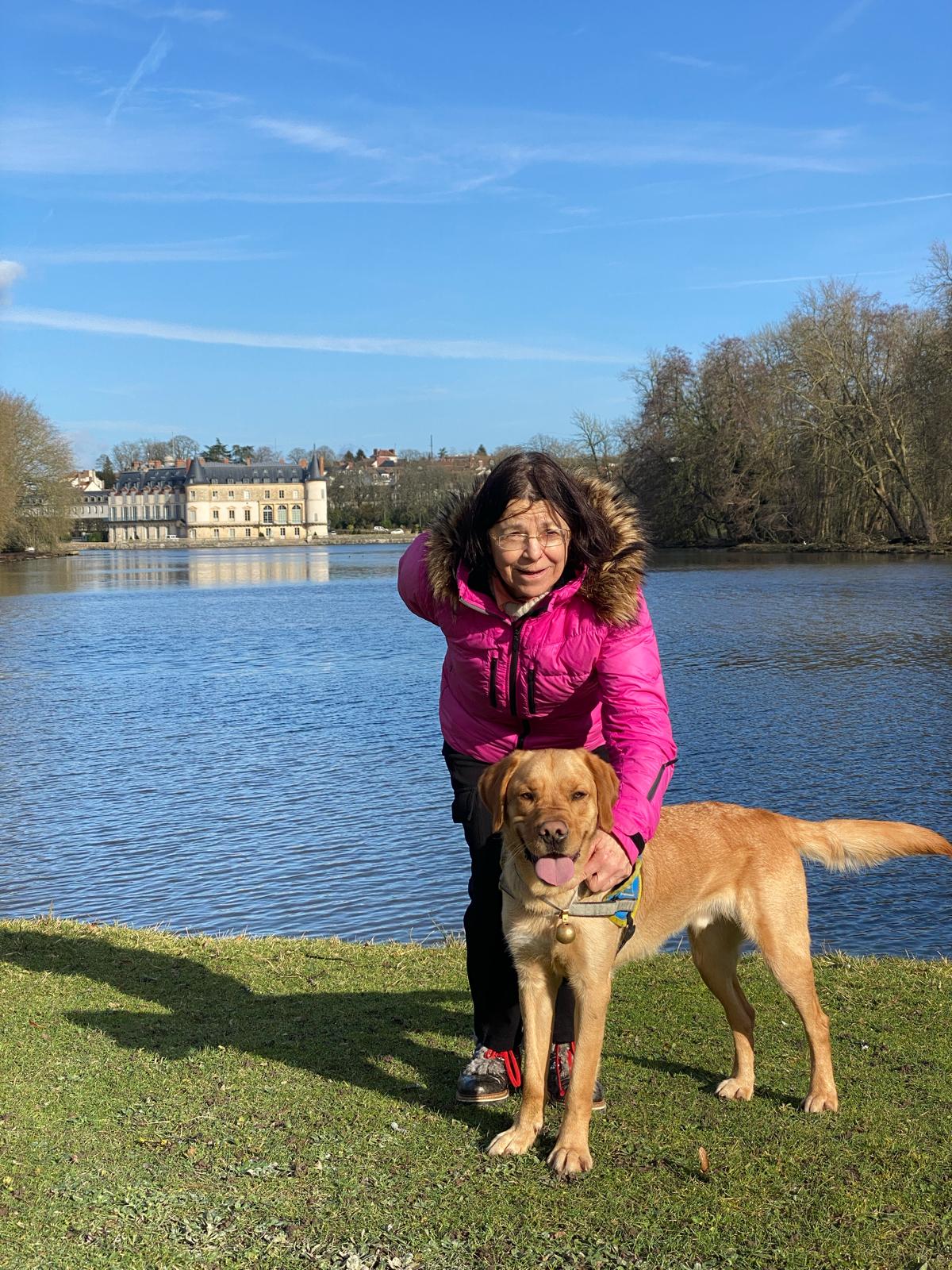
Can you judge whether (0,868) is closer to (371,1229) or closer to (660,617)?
(371,1229)

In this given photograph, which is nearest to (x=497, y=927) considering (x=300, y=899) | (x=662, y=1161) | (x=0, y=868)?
(x=662, y=1161)

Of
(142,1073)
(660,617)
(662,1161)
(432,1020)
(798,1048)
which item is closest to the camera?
(662,1161)

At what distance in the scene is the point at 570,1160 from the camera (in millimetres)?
4145

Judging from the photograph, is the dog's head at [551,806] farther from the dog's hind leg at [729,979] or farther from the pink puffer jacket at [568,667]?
the dog's hind leg at [729,979]

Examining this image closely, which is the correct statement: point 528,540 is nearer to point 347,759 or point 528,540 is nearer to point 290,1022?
point 290,1022

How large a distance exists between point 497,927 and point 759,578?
5065 centimetres

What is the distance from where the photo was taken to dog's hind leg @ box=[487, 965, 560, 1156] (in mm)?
4316

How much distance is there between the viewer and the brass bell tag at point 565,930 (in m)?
4.14

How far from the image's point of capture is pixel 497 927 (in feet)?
15.7

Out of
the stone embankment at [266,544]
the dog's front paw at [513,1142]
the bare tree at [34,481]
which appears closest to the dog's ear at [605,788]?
the dog's front paw at [513,1142]

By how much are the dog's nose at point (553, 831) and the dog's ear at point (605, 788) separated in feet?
0.76

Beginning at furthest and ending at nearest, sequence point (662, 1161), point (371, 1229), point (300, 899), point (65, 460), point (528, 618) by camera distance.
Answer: point (65, 460) < point (300, 899) < point (528, 618) < point (662, 1161) < point (371, 1229)

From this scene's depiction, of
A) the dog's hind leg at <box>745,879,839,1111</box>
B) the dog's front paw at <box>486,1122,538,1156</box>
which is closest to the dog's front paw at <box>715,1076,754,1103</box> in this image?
the dog's hind leg at <box>745,879,839,1111</box>

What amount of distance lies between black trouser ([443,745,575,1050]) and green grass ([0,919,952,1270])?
34 centimetres
